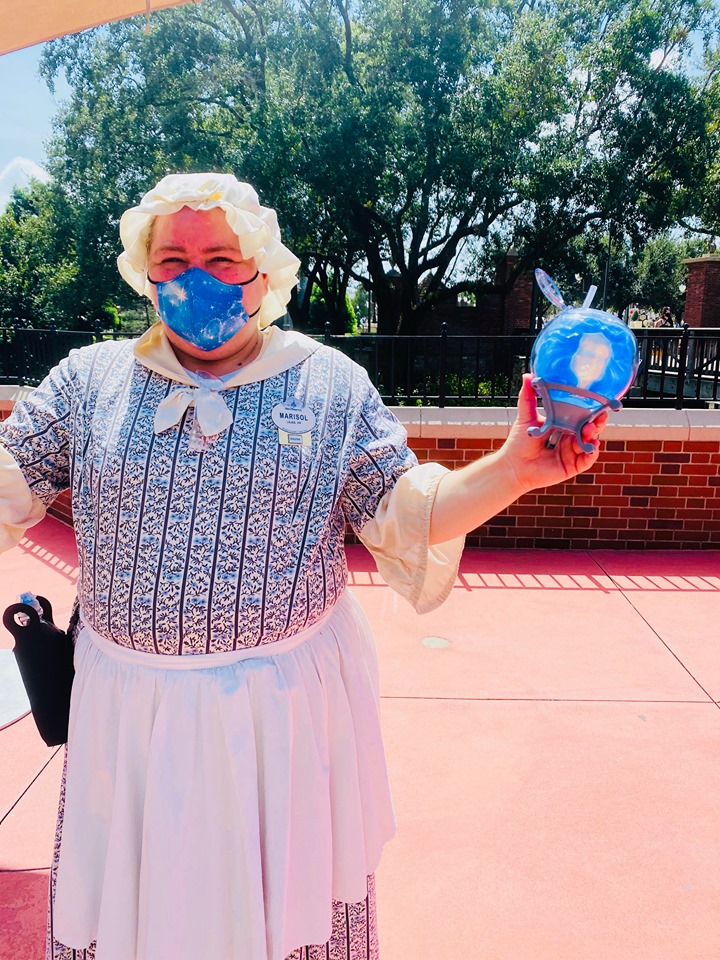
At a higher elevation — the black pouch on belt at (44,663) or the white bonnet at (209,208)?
the white bonnet at (209,208)

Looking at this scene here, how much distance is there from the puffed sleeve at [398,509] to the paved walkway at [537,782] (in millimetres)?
1290

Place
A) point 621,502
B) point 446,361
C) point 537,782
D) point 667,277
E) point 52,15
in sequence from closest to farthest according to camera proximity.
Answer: point 52,15 < point 537,782 < point 621,502 < point 446,361 < point 667,277

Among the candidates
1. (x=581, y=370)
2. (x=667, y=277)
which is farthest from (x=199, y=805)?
(x=667, y=277)

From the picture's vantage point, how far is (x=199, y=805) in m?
1.38

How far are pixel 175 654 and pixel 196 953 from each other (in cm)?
59

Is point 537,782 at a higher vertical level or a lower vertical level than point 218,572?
lower

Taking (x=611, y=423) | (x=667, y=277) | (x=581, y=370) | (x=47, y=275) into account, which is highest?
(x=667, y=277)

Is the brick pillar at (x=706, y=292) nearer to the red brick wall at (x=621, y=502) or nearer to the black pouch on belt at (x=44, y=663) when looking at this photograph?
the red brick wall at (x=621, y=502)

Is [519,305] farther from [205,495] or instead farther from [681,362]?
[205,495]

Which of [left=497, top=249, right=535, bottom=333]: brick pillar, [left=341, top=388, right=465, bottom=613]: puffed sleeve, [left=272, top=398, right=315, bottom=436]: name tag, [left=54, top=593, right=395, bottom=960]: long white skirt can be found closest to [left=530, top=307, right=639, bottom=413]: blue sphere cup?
[left=341, top=388, right=465, bottom=613]: puffed sleeve

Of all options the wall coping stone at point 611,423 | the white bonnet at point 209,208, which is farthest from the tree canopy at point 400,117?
the white bonnet at point 209,208

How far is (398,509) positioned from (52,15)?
A: 2.25 meters

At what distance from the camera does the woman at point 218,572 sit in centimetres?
138

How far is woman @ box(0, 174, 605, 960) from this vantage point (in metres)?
1.38
